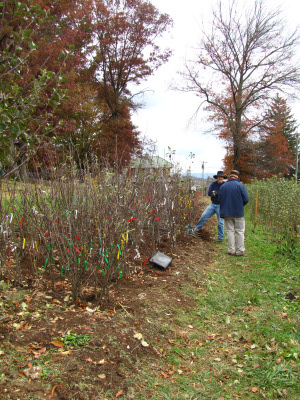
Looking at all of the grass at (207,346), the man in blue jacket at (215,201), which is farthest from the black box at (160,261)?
the man in blue jacket at (215,201)

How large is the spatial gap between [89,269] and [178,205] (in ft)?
11.4

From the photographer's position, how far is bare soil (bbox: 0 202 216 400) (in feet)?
7.26

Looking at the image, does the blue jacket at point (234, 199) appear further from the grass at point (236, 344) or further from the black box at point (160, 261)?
the black box at point (160, 261)

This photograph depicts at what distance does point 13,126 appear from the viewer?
2125 millimetres

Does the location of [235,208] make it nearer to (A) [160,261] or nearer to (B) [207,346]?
(A) [160,261]

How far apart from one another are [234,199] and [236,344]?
147 inches

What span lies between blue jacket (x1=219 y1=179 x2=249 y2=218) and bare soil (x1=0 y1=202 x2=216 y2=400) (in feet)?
9.18

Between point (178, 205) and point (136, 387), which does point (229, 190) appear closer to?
point (178, 205)

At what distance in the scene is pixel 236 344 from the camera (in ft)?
10.8

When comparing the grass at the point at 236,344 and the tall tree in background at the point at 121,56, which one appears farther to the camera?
the tall tree in background at the point at 121,56

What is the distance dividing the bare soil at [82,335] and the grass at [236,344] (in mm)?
150

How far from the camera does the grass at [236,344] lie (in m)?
2.57

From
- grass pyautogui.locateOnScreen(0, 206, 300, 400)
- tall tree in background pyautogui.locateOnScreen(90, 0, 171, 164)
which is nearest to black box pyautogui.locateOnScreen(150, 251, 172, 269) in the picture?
grass pyautogui.locateOnScreen(0, 206, 300, 400)

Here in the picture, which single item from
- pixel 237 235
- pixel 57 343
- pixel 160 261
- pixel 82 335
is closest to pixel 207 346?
pixel 82 335
